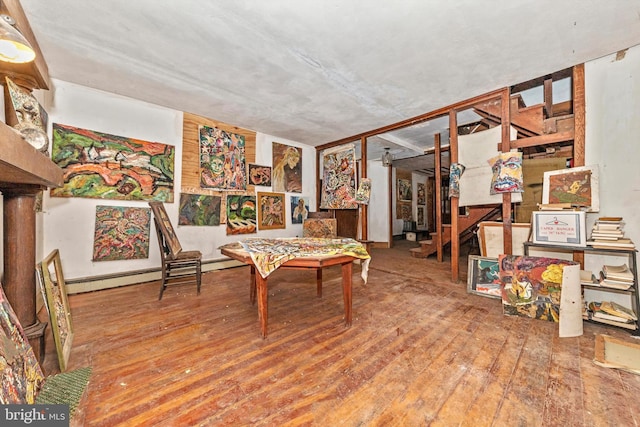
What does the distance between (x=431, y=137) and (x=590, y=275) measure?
3.70 meters

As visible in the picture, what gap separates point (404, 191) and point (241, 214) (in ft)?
20.4

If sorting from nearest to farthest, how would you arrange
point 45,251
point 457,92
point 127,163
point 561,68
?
point 561,68 < point 45,251 < point 457,92 < point 127,163

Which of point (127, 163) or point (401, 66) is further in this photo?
point (127, 163)

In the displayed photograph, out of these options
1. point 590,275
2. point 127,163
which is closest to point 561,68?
point 590,275

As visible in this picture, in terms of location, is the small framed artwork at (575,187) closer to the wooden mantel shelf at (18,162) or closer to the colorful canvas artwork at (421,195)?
the wooden mantel shelf at (18,162)

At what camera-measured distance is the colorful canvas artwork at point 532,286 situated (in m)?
2.25

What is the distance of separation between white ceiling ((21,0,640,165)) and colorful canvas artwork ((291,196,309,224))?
251cm

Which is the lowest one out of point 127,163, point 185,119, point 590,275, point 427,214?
point 590,275

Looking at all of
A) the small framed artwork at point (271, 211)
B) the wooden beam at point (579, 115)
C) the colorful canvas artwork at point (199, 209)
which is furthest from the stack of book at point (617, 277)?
the colorful canvas artwork at point (199, 209)

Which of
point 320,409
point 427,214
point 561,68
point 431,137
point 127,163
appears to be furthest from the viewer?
→ point 427,214

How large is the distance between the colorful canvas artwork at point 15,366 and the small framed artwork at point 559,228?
402cm

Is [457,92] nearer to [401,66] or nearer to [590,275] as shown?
[401,66]

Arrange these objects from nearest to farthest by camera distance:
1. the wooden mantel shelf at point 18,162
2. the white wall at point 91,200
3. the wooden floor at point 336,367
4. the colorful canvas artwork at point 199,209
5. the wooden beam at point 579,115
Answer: the wooden mantel shelf at point 18,162
the wooden floor at point 336,367
the wooden beam at point 579,115
the white wall at point 91,200
the colorful canvas artwork at point 199,209

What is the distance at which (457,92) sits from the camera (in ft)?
10.6
